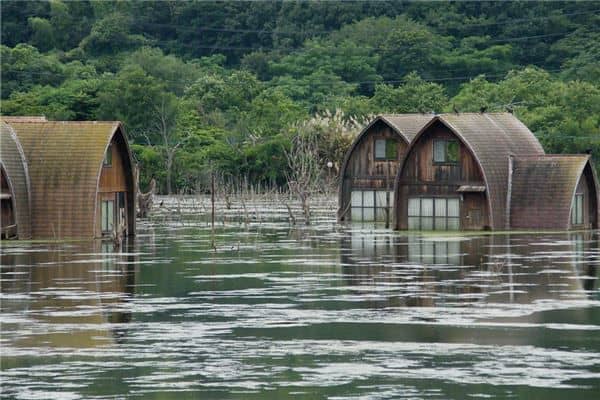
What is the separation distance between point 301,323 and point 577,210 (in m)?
39.5

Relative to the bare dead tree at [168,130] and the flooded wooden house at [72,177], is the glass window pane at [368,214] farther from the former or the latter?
the bare dead tree at [168,130]

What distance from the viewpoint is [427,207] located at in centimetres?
7144

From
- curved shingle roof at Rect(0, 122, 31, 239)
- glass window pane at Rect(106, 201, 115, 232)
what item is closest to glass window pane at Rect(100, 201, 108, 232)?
glass window pane at Rect(106, 201, 115, 232)

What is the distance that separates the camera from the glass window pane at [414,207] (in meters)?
71.6

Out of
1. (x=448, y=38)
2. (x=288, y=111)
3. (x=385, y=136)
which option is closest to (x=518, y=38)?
(x=448, y=38)

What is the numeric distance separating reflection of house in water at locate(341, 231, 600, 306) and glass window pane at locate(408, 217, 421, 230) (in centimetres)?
777

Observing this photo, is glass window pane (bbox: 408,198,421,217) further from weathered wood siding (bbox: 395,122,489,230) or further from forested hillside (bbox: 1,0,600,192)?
forested hillside (bbox: 1,0,600,192)

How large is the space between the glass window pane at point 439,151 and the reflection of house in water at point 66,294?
21.4 metres

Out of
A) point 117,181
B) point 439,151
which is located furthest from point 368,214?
point 117,181

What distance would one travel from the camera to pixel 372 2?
578 ft

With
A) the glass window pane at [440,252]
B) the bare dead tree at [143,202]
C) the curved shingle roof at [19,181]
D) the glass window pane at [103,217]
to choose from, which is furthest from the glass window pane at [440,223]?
the bare dead tree at [143,202]

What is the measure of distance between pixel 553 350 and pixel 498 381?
11.8 feet

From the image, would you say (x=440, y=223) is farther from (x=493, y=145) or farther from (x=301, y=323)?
(x=301, y=323)

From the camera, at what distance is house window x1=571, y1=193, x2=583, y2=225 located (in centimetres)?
6912
